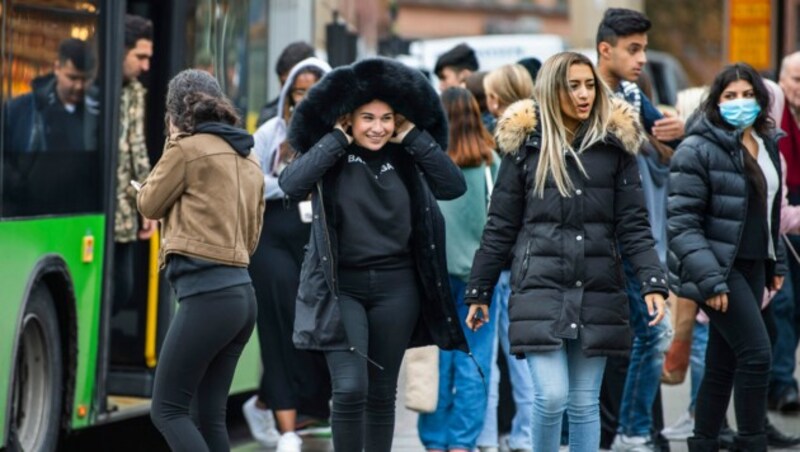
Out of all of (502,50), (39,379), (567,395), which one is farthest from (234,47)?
(502,50)

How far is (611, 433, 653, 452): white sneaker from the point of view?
958 cm

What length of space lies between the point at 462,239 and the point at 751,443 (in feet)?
5.30

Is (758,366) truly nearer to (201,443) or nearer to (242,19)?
(201,443)

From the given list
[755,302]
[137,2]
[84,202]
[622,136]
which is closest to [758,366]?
[755,302]

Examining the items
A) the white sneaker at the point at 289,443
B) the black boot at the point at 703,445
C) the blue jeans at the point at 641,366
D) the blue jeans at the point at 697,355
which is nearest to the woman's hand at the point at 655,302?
the black boot at the point at 703,445

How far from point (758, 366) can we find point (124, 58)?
11.4 feet

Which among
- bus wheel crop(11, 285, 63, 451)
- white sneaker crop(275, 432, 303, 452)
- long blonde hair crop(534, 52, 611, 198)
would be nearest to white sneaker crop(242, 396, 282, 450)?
white sneaker crop(275, 432, 303, 452)

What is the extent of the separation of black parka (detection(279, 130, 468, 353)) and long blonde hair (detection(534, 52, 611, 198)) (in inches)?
19.1

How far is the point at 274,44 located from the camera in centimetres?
1210

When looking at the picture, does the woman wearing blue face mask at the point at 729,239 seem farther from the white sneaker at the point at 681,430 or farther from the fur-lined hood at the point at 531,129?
the white sneaker at the point at 681,430

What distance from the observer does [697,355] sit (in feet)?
35.1

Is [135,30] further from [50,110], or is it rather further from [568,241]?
[568,241]

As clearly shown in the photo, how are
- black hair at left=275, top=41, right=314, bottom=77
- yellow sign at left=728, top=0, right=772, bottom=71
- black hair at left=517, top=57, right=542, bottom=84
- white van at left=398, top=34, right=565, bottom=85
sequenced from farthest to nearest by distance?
white van at left=398, top=34, right=565, bottom=85
yellow sign at left=728, top=0, right=772, bottom=71
black hair at left=517, top=57, right=542, bottom=84
black hair at left=275, top=41, right=314, bottom=77

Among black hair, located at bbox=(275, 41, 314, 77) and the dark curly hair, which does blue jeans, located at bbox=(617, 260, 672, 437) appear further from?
the dark curly hair
